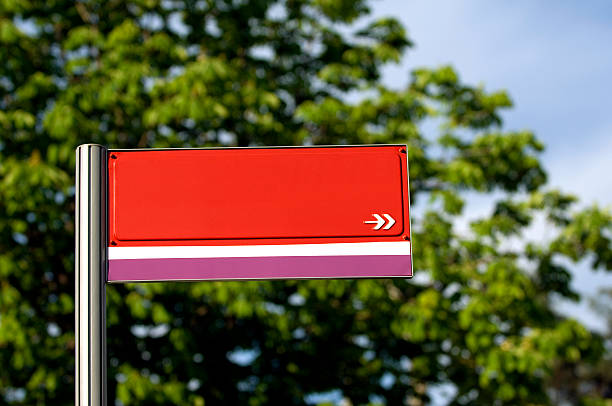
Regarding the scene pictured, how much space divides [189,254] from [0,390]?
852 centimetres

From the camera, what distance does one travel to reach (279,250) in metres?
1.98

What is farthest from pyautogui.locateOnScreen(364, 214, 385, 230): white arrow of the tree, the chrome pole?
the tree

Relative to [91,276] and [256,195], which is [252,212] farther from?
[91,276]

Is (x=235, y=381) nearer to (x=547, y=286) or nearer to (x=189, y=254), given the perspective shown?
(x=547, y=286)

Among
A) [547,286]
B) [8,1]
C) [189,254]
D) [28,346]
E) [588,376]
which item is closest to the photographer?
[189,254]

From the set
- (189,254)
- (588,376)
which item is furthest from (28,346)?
(588,376)

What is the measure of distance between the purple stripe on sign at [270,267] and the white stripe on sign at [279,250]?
0.4 inches

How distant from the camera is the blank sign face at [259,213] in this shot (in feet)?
6.48

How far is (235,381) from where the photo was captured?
33.7 feet

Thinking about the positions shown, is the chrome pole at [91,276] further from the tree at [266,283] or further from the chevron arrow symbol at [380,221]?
the tree at [266,283]

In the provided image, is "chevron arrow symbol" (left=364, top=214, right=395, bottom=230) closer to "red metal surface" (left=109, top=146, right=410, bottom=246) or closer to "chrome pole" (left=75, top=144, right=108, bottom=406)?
"red metal surface" (left=109, top=146, right=410, bottom=246)

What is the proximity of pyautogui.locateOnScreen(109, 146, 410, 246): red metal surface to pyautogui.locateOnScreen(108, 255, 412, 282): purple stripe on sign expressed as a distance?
0.16ft

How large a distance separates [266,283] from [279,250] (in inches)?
261

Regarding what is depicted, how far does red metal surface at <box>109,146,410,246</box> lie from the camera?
1.99 metres
